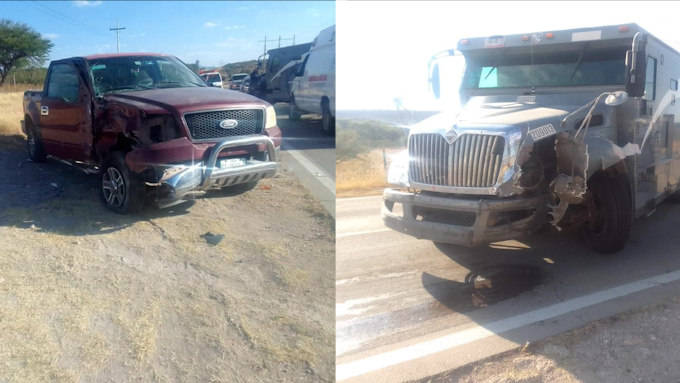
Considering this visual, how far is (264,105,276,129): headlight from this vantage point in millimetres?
4289

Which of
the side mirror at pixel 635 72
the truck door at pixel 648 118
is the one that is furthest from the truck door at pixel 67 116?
the truck door at pixel 648 118

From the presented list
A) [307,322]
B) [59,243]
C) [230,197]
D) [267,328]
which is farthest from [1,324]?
[230,197]

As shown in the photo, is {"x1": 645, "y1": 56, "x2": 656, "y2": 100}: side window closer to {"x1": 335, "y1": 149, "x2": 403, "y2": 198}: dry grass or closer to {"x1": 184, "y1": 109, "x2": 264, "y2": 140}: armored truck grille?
A: {"x1": 335, "y1": 149, "x2": 403, "y2": 198}: dry grass

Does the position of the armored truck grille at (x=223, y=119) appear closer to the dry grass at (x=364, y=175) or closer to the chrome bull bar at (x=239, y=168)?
the chrome bull bar at (x=239, y=168)

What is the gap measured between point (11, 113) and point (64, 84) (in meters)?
0.34

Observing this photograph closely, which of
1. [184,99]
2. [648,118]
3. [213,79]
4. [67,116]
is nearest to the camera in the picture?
[67,116]

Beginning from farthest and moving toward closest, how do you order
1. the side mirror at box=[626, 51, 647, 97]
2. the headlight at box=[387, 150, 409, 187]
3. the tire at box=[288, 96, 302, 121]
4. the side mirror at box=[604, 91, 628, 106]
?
the side mirror at box=[626, 51, 647, 97] → the headlight at box=[387, 150, 409, 187] → the side mirror at box=[604, 91, 628, 106] → the tire at box=[288, 96, 302, 121]

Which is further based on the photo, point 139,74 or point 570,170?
point 570,170

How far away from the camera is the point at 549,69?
6840mm

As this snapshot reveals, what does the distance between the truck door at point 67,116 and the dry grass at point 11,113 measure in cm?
14

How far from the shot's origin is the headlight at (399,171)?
596cm

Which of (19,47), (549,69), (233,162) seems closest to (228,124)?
(233,162)

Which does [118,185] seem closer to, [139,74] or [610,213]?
[139,74]

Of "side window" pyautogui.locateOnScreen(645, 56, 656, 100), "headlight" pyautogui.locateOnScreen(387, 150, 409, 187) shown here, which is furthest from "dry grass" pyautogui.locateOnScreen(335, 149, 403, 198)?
"side window" pyautogui.locateOnScreen(645, 56, 656, 100)
